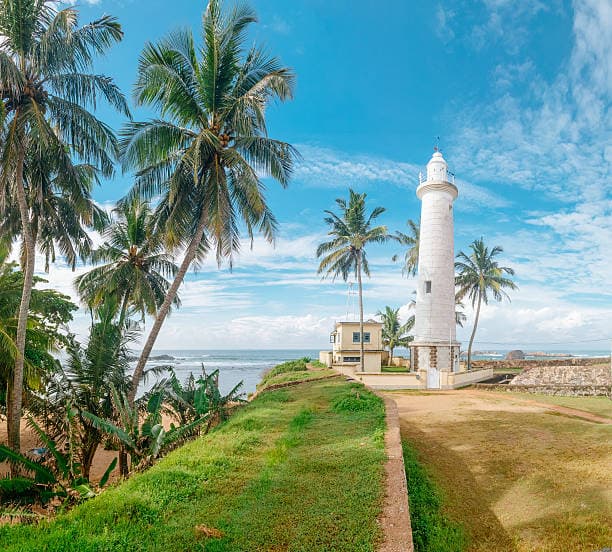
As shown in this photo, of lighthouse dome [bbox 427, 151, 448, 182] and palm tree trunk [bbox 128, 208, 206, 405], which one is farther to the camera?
lighthouse dome [bbox 427, 151, 448, 182]

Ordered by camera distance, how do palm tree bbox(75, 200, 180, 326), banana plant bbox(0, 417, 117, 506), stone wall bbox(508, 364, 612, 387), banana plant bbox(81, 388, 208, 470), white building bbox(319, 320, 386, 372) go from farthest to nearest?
1. white building bbox(319, 320, 386, 372)
2. stone wall bbox(508, 364, 612, 387)
3. palm tree bbox(75, 200, 180, 326)
4. banana plant bbox(81, 388, 208, 470)
5. banana plant bbox(0, 417, 117, 506)

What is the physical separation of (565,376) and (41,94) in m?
28.1

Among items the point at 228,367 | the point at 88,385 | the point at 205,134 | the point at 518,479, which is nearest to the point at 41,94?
the point at 205,134

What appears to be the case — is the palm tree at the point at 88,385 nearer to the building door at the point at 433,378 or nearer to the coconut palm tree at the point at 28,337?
the coconut palm tree at the point at 28,337

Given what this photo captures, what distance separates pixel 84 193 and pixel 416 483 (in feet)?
38.3

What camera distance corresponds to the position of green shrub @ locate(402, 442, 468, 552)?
4973 millimetres

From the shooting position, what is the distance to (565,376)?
24500mm

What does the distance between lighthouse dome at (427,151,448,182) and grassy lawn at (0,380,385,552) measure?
1917 centimetres

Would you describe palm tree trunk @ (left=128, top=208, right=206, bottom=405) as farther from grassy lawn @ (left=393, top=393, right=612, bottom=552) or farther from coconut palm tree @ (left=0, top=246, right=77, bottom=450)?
grassy lawn @ (left=393, top=393, right=612, bottom=552)

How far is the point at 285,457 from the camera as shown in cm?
644

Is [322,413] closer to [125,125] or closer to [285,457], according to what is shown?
[285,457]

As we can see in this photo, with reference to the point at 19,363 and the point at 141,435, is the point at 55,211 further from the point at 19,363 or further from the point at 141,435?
the point at 141,435

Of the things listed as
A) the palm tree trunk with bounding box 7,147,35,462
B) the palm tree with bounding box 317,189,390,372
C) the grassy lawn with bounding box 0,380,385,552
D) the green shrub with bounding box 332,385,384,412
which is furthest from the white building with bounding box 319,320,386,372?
the grassy lawn with bounding box 0,380,385,552

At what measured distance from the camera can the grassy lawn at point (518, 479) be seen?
16.7 feet
